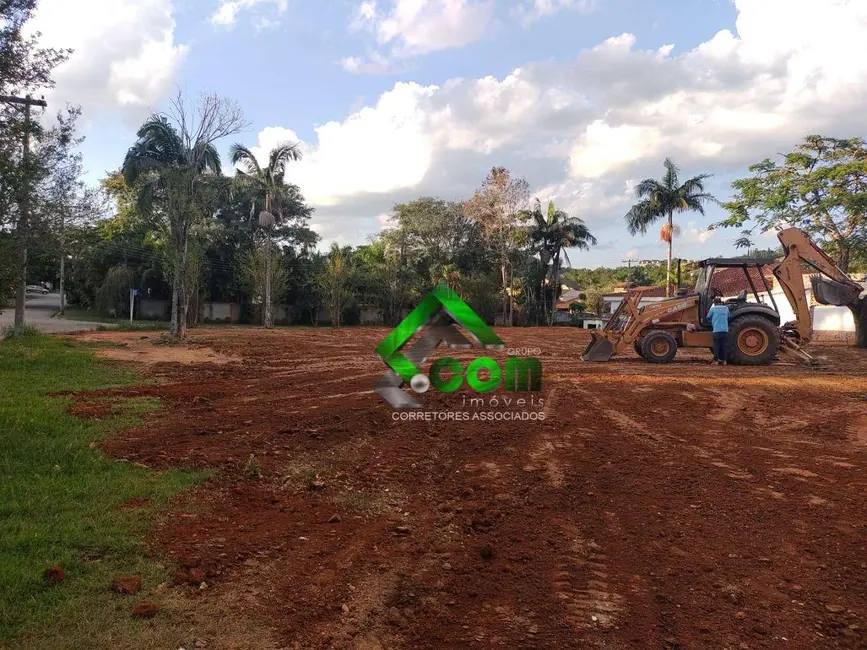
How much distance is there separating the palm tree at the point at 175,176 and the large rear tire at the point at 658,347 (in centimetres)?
1602

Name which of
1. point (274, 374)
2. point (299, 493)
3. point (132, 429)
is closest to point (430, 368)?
point (274, 374)

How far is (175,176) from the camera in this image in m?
20.6

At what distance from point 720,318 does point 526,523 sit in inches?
457

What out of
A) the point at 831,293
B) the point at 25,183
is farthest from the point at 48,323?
the point at 831,293

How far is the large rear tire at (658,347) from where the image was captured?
14812 mm

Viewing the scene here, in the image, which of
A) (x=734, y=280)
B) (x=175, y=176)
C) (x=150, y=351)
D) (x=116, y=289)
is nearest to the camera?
(x=150, y=351)

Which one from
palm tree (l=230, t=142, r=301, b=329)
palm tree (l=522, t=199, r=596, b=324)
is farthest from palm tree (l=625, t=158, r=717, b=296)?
palm tree (l=230, t=142, r=301, b=329)

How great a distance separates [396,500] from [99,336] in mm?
20404

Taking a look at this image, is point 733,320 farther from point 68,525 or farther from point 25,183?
point 25,183

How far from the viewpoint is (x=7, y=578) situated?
3.37 m

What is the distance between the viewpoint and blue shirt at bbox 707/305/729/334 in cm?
1404

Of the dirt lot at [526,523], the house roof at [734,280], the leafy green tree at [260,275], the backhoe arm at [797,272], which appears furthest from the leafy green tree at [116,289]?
the backhoe arm at [797,272]

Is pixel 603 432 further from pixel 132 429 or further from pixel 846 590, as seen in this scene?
pixel 132 429

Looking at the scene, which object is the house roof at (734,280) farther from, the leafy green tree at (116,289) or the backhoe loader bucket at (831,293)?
the leafy green tree at (116,289)
